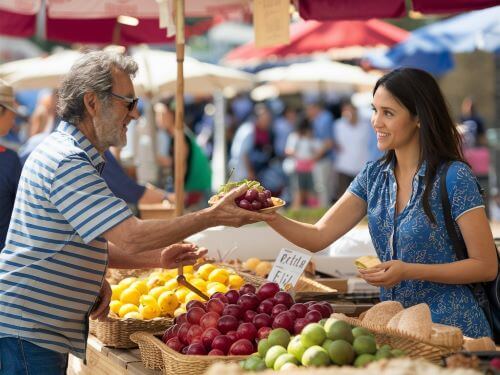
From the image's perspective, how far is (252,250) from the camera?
6637 mm

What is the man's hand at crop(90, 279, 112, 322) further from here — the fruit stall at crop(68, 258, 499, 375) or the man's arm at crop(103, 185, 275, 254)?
the man's arm at crop(103, 185, 275, 254)

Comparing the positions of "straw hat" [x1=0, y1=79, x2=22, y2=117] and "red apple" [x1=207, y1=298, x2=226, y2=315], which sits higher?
"straw hat" [x1=0, y1=79, x2=22, y2=117]

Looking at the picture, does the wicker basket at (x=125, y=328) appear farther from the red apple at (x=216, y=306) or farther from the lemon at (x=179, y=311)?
the red apple at (x=216, y=306)

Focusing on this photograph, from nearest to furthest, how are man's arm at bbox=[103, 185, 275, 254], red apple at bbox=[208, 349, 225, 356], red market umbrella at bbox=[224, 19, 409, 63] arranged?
man's arm at bbox=[103, 185, 275, 254], red apple at bbox=[208, 349, 225, 356], red market umbrella at bbox=[224, 19, 409, 63]

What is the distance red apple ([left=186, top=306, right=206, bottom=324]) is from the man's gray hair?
35.1 inches

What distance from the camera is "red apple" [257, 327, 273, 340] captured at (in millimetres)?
3541

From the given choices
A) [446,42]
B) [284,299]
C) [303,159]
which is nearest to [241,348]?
[284,299]

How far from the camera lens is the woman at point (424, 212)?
388 cm

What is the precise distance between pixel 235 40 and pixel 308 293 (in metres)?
22.0

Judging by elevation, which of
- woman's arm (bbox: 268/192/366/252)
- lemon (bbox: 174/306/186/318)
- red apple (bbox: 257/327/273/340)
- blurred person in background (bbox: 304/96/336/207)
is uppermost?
woman's arm (bbox: 268/192/366/252)

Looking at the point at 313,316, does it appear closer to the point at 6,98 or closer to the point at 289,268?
the point at 289,268

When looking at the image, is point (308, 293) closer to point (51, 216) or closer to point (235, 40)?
point (51, 216)

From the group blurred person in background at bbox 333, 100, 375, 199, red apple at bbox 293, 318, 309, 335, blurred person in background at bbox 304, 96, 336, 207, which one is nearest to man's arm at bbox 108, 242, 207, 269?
red apple at bbox 293, 318, 309, 335

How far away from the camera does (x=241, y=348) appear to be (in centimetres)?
348
